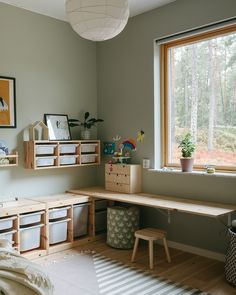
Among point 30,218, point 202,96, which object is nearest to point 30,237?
point 30,218

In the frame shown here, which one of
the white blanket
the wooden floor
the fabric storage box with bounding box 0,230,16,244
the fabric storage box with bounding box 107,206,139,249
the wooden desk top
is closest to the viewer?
the white blanket

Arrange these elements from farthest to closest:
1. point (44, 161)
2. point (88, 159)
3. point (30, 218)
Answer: point (88, 159), point (44, 161), point (30, 218)

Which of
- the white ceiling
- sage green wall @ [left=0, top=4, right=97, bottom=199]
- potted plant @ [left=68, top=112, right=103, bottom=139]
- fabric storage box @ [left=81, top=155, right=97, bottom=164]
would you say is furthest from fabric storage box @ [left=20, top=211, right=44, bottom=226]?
the white ceiling

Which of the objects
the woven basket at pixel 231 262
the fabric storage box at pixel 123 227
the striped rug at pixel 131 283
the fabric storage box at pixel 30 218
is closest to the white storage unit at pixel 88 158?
the fabric storage box at pixel 123 227

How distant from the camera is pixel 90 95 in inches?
172

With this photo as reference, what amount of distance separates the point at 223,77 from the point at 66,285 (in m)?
2.50

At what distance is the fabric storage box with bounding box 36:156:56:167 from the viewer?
358 centimetres

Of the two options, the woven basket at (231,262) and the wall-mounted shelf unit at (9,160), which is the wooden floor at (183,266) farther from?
the wall-mounted shelf unit at (9,160)

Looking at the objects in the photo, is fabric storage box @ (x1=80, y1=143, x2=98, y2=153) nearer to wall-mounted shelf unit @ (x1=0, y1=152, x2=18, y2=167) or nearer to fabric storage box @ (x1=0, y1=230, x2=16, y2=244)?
wall-mounted shelf unit @ (x1=0, y1=152, x2=18, y2=167)

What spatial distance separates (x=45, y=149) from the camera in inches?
144

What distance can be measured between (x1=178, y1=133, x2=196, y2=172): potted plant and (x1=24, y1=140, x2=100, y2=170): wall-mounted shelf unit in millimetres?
1225

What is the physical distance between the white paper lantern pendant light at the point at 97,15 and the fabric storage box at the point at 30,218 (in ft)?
6.64

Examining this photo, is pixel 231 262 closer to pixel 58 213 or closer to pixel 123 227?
pixel 123 227

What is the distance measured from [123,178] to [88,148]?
0.63 meters
